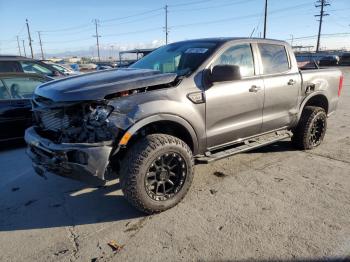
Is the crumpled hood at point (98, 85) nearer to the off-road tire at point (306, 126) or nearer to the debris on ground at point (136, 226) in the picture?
the debris on ground at point (136, 226)

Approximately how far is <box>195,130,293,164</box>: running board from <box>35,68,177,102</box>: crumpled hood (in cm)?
103

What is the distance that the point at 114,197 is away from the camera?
3805 mm

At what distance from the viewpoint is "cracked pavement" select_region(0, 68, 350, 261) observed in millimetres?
2740

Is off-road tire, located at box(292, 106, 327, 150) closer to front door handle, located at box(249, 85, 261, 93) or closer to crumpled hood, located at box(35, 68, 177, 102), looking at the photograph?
front door handle, located at box(249, 85, 261, 93)

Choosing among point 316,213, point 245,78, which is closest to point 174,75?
point 245,78

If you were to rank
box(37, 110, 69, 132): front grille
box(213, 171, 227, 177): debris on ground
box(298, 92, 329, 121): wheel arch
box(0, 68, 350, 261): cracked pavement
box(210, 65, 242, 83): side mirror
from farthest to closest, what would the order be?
1. box(298, 92, 329, 121): wheel arch
2. box(213, 171, 227, 177): debris on ground
3. box(210, 65, 242, 83): side mirror
4. box(37, 110, 69, 132): front grille
5. box(0, 68, 350, 261): cracked pavement

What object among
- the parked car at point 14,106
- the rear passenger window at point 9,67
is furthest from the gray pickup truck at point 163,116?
the rear passenger window at point 9,67

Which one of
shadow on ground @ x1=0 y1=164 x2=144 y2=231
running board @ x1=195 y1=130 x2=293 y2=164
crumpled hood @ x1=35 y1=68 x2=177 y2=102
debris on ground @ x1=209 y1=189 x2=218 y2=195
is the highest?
crumpled hood @ x1=35 y1=68 x2=177 y2=102

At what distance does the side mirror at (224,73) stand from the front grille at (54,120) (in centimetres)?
165

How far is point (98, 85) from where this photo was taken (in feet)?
10.3

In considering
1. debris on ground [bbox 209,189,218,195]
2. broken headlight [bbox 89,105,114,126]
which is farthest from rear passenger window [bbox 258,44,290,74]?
broken headlight [bbox 89,105,114,126]

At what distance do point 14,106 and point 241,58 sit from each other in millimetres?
3925

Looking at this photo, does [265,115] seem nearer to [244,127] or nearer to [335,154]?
[244,127]

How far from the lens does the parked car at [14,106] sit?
5.45 m
